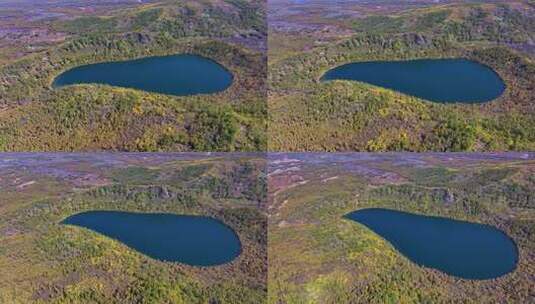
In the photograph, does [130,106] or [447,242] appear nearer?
[447,242]

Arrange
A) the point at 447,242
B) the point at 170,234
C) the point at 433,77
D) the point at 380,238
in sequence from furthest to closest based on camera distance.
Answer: the point at 433,77 < the point at 170,234 < the point at 447,242 < the point at 380,238

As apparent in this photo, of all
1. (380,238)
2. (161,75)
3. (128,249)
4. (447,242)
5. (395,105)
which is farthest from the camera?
(161,75)

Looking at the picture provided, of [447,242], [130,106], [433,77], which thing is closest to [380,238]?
[447,242]

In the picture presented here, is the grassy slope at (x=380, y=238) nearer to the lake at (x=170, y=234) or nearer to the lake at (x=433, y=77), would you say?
the lake at (x=170, y=234)

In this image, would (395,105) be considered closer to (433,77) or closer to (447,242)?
(433,77)

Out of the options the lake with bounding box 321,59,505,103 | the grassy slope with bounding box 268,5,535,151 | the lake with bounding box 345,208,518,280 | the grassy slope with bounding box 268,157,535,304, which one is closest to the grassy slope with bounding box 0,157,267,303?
the grassy slope with bounding box 268,157,535,304
